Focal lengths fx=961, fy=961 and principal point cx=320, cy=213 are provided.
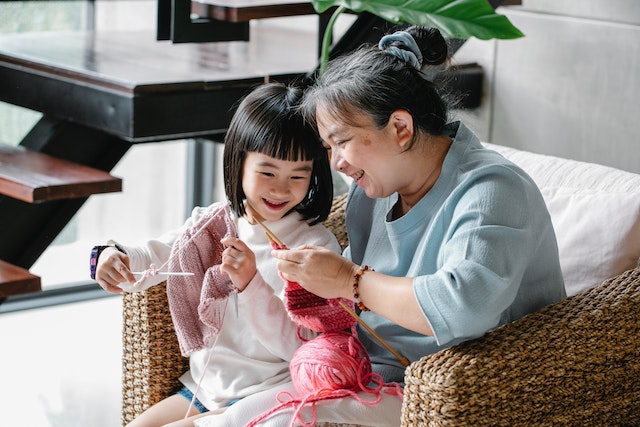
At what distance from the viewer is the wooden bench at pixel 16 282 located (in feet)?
7.72

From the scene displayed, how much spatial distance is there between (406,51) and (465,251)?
38 centimetres

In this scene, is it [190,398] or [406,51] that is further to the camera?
[190,398]

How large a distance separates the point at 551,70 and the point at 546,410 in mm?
1568

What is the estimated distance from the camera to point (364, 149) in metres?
1.61

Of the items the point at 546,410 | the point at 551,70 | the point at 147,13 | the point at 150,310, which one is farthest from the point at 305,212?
the point at 147,13

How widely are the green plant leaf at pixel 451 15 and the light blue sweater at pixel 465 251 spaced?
205mm

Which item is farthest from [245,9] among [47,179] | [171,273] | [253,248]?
[171,273]

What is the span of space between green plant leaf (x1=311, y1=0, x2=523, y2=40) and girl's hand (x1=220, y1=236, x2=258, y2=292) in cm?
46

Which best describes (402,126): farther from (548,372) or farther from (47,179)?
(47,179)

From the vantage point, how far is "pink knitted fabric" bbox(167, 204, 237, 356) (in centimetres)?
187

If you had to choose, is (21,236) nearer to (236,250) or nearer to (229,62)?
(229,62)

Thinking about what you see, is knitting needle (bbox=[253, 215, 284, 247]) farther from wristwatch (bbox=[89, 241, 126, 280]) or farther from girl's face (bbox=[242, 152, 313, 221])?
wristwatch (bbox=[89, 241, 126, 280])

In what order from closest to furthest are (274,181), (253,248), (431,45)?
(431,45)
(274,181)
(253,248)

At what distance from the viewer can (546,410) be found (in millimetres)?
1529
